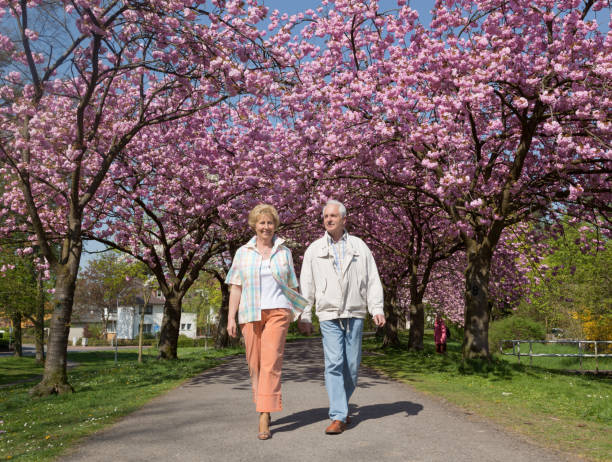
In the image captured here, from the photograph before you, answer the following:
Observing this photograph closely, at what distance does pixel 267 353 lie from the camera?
523 centimetres

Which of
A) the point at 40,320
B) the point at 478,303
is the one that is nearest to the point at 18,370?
the point at 40,320

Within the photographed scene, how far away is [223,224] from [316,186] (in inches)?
226

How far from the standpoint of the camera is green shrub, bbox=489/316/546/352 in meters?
30.0

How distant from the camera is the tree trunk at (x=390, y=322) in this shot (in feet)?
80.6

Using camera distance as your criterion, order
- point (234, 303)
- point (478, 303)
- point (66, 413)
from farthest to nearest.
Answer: point (478, 303) → point (66, 413) → point (234, 303)

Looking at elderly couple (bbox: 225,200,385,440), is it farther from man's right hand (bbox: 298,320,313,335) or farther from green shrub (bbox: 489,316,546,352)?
green shrub (bbox: 489,316,546,352)

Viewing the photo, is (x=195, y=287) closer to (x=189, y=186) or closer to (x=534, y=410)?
(x=189, y=186)

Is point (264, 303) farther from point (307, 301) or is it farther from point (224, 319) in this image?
point (224, 319)

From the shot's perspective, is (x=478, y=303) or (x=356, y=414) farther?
(x=478, y=303)

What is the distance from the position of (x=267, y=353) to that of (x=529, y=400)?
477cm

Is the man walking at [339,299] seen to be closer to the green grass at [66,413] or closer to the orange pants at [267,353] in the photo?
the orange pants at [267,353]

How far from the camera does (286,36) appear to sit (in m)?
13.2

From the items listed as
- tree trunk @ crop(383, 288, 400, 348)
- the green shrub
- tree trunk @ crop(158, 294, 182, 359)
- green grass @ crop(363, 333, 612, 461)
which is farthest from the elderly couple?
the green shrub

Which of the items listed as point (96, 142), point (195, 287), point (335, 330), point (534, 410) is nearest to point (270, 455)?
point (335, 330)
